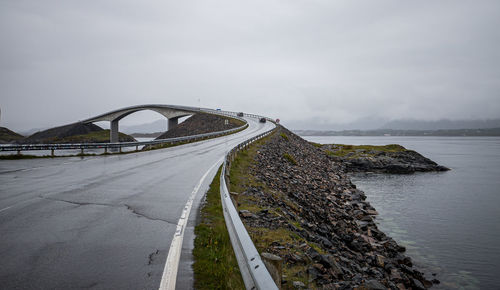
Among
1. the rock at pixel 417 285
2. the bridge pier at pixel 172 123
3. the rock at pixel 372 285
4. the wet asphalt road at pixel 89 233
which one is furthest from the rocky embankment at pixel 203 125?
the rock at pixel 372 285

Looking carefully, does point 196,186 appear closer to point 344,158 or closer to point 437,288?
point 437,288

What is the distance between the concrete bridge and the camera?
9419 cm

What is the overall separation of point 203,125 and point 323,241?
73.9 meters

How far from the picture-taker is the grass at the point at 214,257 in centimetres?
436

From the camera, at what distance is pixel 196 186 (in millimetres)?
12812

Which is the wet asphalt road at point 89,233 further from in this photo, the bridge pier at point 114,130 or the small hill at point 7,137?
the small hill at point 7,137

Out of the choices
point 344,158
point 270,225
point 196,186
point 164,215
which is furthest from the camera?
point 344,158

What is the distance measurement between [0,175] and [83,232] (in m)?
→ 11.2

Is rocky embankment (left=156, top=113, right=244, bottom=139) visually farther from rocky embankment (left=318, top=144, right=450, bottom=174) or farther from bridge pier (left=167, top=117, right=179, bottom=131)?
rocky embankment (left=318, top=144, right=450, bottom=174)

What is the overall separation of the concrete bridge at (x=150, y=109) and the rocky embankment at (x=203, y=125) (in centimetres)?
466

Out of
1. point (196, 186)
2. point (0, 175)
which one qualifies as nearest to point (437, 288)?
point (196, 186)

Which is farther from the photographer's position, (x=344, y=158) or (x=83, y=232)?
(x=344, y=158)

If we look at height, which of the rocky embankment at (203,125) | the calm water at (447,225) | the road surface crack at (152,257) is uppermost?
the rocky embankment at (203,125)

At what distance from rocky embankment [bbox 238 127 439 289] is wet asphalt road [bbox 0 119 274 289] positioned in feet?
6.39
